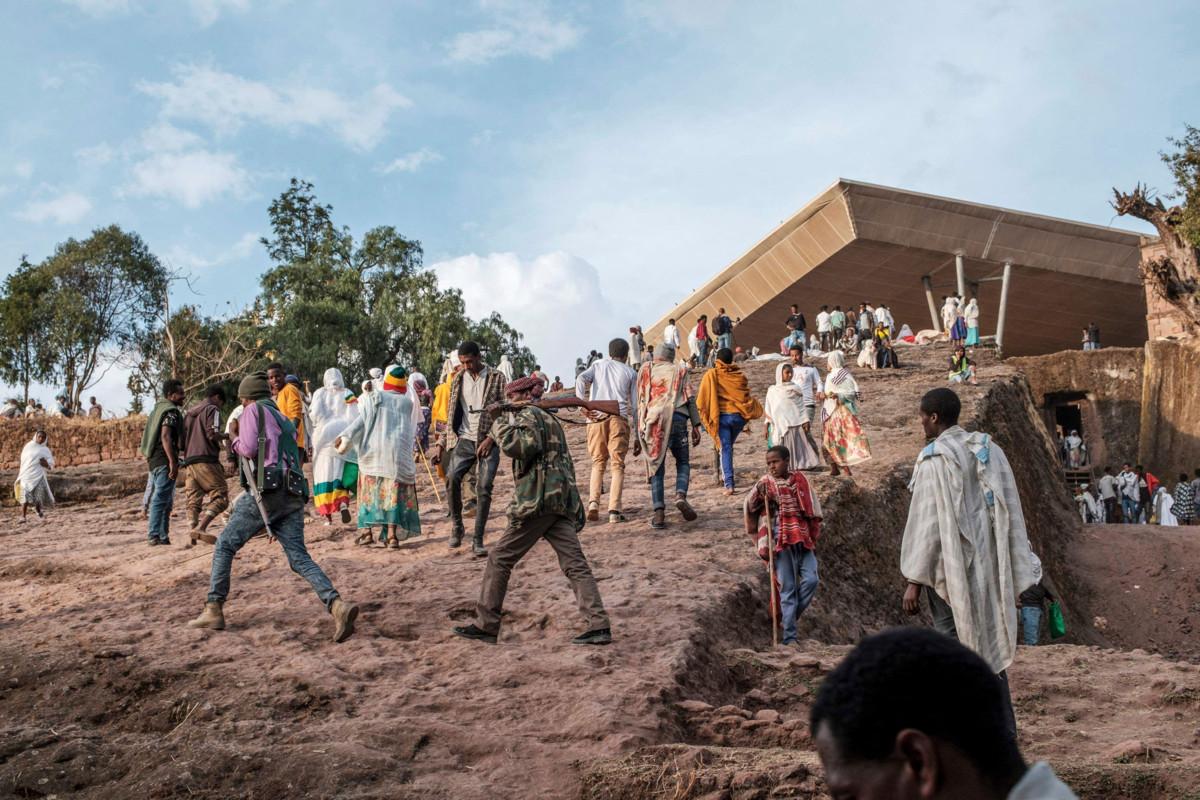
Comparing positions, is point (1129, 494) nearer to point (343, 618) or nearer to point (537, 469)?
point (537, 469)

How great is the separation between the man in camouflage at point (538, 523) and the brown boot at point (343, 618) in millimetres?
687

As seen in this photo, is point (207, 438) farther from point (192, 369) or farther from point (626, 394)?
point (192, 369)

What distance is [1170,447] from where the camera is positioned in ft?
84.2

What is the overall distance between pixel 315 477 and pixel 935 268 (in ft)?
88.7

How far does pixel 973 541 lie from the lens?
495 cm

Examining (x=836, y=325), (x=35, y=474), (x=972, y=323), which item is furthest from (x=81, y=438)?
(x=972, y=323)

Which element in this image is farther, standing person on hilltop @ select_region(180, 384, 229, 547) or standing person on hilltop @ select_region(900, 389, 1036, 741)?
standing person on hilltop @ select_region(180, 384, 229, 547)

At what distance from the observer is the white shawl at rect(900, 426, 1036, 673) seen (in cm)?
491

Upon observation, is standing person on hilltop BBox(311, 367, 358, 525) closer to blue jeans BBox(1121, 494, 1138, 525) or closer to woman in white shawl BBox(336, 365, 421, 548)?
woman in white shawl BBox(336, 365, 421, 548)

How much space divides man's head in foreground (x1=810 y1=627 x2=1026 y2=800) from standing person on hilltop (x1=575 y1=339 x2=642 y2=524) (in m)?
7.86

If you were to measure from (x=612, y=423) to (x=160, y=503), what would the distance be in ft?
15.3

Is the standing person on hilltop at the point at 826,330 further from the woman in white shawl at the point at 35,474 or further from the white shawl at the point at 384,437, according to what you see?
the white shawl at the point at 384,437

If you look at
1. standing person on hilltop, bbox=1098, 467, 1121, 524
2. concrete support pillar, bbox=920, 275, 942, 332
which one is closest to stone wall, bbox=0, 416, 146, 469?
standing person on hilltop, bbox=1098, 467, 1121, 524

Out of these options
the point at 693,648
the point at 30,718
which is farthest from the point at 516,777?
the point at 30,718
